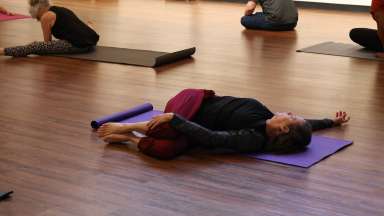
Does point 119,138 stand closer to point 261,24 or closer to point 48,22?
point 48,22

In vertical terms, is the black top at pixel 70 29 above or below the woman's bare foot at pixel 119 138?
above

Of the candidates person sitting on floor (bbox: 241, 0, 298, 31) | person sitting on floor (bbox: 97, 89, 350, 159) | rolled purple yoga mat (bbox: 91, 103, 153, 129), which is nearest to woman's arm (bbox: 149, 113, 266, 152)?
person sitting on floor (bbox: 97, 89, 350, 159)

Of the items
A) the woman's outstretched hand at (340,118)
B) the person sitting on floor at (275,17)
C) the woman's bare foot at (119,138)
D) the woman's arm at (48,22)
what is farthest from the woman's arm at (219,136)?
the person sitting on floor at (275,17)

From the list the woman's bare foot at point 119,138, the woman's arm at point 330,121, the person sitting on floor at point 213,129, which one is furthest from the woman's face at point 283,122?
the woman's bare foot at point 119,138

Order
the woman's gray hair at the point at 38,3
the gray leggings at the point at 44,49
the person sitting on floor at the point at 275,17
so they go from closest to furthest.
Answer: the woman's gray hair at the point at 38,3 < the gray leggings at the point at 44,49 < the person sitting on floor at the point at 275,17

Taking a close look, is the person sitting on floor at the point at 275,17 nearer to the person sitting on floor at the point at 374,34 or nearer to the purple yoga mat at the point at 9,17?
the person sitting on floor at the point at 374,34

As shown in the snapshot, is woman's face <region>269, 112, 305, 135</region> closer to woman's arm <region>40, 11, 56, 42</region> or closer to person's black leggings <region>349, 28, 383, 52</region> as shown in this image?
woman's arm <region>40, 11, 56, 42</region>

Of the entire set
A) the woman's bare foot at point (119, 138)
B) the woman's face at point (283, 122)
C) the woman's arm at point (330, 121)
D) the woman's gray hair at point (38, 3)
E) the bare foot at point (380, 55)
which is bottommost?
the woman's bare foot at point (119, 138)

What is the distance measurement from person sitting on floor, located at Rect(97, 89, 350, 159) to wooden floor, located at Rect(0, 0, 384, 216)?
0.07 m

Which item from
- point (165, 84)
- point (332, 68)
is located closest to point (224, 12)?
point (332, 68)

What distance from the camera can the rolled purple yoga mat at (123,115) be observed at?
356 cm

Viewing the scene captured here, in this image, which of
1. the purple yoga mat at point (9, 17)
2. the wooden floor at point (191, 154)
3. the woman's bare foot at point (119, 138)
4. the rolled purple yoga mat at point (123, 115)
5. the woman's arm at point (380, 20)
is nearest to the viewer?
the wooden floor at point (191, 154)

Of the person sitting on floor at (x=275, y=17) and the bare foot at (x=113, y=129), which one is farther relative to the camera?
the person sitting on floor at (x=275, y=17)

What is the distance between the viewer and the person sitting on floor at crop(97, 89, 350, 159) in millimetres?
3135
